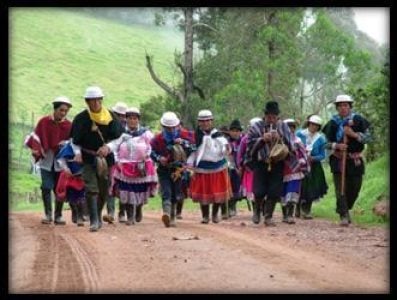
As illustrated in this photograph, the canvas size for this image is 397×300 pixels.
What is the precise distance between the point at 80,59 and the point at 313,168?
1532 inches

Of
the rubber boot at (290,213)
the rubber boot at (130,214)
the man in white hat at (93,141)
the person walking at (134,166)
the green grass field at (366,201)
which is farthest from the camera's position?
the green grass field at (366,201)

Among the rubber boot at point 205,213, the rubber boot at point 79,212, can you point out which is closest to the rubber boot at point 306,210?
the rubber boot at point 205,213

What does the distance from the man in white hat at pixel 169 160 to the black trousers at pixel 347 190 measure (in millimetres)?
2562

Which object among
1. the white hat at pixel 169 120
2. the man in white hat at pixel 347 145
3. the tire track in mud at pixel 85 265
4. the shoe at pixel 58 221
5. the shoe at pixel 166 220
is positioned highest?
the white hat at pixel 169 120

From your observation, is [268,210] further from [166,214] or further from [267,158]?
[166,214]

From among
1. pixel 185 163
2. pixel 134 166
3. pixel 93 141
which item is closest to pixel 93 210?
pixel 93 141

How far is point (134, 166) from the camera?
47.9 ft

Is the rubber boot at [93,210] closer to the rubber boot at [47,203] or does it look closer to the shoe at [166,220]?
the shoe at [166,220]

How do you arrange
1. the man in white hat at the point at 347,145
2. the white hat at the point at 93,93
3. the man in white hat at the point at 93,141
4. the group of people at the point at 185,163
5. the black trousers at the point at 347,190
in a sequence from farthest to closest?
the black trousers at the point at 347,190, the man in white hat at the point at 347,145, the group of people at the point at 185,163, the man in white hat at the point at 93,141, the white hat at the point at 93,93

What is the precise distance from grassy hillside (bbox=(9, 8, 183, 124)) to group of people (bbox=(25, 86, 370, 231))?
19.1 metres

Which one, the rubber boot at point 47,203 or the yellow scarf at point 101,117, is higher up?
the yellow scarf at point 101,117

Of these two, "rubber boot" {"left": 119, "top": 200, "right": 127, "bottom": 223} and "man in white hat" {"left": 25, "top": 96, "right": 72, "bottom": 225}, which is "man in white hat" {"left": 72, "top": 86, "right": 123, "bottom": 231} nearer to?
"man in white hat" {"left": 25, "top": 96, "right": 72, "bottom": 225}

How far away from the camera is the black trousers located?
14391 millimetres

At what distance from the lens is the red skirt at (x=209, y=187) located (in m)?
15.1
